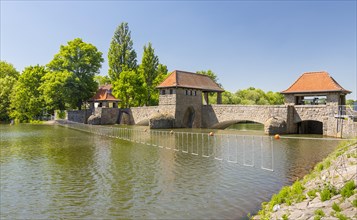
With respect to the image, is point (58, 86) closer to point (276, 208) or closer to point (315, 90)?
point (315, 90)

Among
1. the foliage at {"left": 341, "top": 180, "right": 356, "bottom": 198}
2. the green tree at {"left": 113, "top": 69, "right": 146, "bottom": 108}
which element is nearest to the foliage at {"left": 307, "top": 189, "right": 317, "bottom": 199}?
the foliage at {"left": 341, "top": 180, "right": 356, "bottom": 198}

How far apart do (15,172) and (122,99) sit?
46.8m

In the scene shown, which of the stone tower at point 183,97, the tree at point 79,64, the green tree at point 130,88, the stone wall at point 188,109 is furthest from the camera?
the tree at point 79,64

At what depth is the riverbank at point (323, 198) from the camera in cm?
698

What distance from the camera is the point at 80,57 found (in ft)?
195

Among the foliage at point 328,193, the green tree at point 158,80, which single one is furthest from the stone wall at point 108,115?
the foliage at point 328,193

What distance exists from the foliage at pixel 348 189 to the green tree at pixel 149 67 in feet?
178

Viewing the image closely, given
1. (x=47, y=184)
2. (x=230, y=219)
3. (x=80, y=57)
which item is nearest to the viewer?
(x=230, y=219)

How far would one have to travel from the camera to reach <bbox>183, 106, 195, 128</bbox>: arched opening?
47.5m

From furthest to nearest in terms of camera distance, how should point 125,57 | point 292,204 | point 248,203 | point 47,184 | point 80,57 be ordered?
point 125,57 < point 80,57 < point 47,184 < point 248,203 < point 292,204

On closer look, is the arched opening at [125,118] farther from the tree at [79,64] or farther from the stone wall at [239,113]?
the stone wall at [239,113]

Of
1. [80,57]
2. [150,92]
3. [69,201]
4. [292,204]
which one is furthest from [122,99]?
[292,204]

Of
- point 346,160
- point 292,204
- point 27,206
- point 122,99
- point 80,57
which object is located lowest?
point 27,206

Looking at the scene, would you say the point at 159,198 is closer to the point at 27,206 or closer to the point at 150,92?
the point at 27,206
